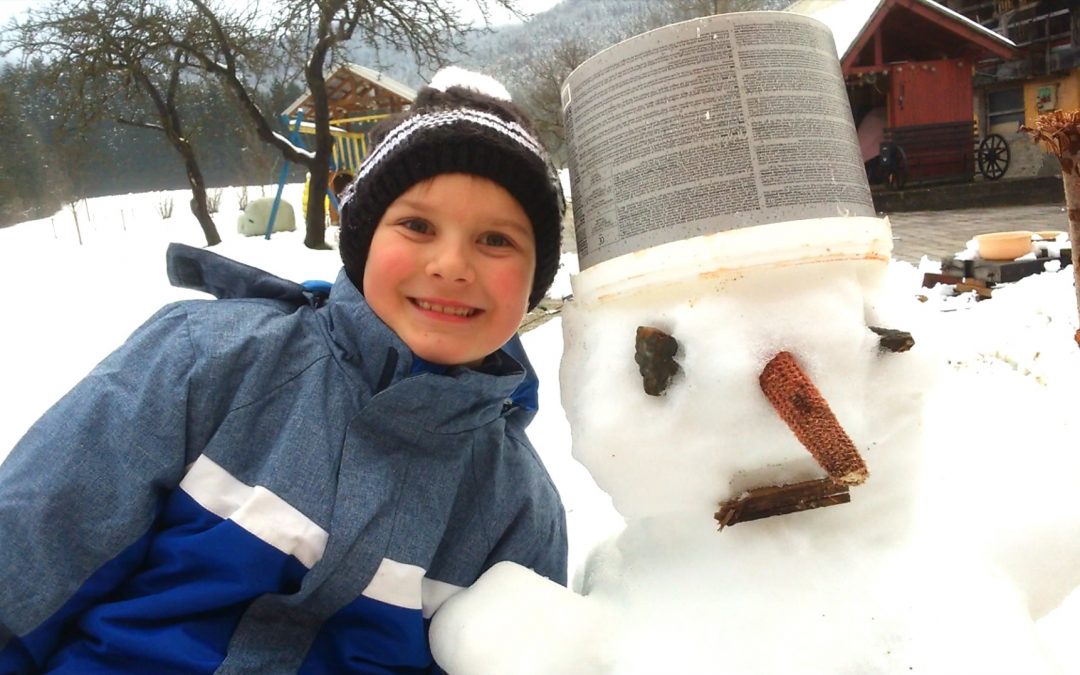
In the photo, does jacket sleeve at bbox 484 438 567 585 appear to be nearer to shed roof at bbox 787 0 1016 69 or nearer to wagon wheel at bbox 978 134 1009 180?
shed roof at bbox 787 0 1016 69

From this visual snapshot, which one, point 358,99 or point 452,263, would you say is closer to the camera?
point 452,263

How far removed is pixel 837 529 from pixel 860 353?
0.80 ft

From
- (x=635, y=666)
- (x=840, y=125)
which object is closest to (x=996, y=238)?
(x=840, y=125)

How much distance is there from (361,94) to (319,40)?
223 inches

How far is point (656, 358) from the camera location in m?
0.97

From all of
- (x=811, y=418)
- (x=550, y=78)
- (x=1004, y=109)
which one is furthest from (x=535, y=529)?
(x=550, y=78)

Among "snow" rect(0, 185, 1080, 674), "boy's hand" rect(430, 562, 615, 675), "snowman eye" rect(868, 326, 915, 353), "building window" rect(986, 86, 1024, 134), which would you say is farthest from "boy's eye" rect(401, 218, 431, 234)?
"building window" rect(986, 86, 1024, 134)

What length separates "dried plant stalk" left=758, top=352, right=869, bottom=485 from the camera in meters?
0.83

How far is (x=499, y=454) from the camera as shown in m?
1.38

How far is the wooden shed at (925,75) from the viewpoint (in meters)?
11.8

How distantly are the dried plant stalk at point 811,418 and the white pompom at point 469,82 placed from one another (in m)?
0.87

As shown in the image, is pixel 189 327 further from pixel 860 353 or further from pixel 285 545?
pixel 860 353

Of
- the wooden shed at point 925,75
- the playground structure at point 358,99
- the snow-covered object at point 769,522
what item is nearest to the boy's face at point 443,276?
the snow-covered object at point 769,522

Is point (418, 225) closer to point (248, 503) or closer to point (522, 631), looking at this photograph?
point (248, 503)
